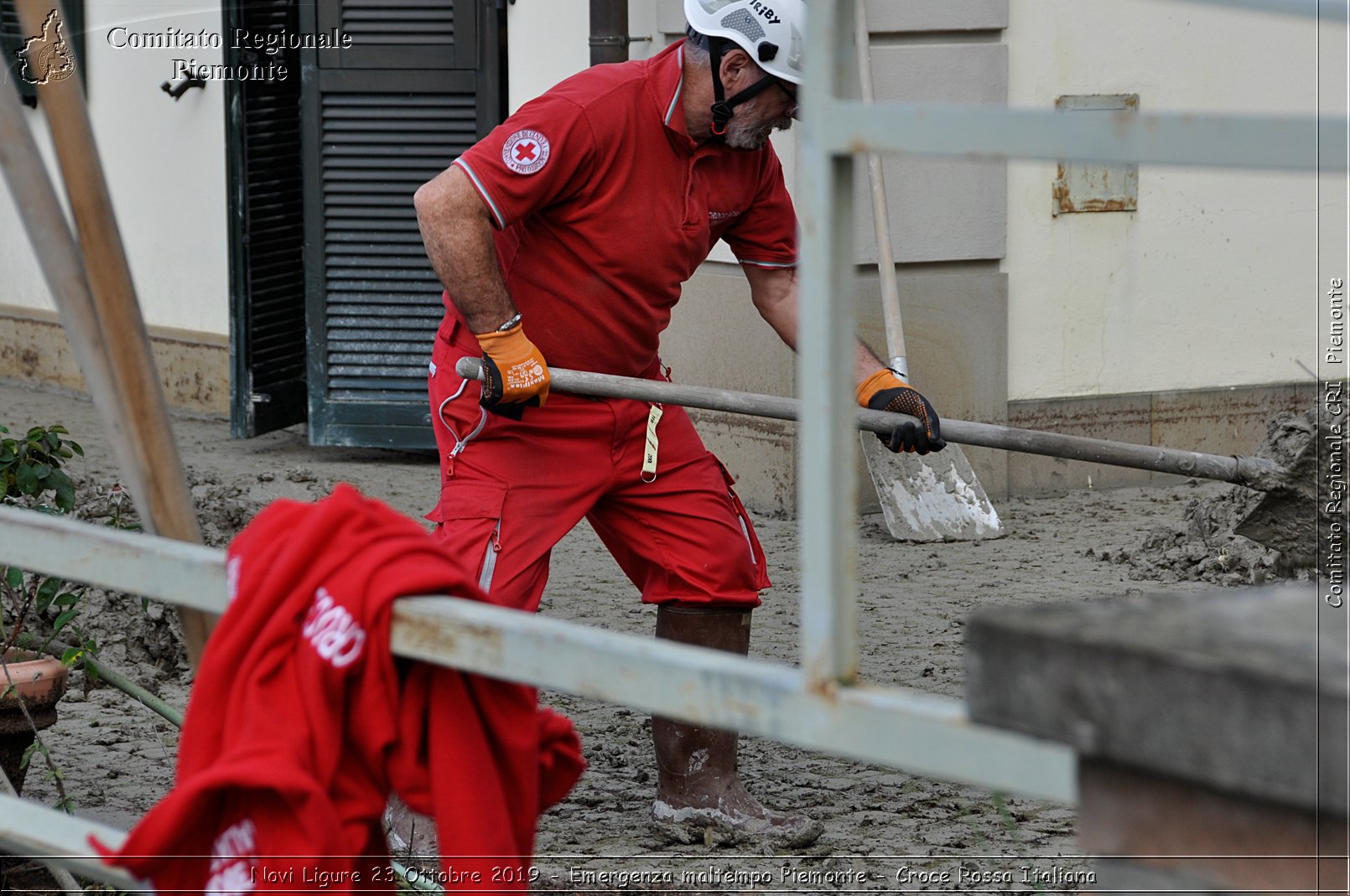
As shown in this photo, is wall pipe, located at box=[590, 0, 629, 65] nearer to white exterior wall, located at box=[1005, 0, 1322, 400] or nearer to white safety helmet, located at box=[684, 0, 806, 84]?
white exterior wall, located at box=[1005, 0, 1322, 400]

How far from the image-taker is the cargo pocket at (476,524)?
125 inches

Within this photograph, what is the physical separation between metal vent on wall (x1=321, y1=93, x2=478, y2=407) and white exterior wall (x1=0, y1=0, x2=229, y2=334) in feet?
3.44

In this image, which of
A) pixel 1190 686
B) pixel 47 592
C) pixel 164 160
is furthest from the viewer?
pixel 164 160

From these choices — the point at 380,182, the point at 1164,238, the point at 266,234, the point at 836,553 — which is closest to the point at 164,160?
the point at 266,234

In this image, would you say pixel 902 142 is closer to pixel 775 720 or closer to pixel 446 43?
pixel 775 720

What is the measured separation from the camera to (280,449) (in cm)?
723

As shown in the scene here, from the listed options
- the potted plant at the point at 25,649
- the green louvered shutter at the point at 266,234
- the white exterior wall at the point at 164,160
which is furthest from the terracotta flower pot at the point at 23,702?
the white exterior wall at the point at 164,160

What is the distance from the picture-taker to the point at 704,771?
136 inches

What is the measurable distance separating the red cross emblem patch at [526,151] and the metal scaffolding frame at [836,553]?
1709 millimetres

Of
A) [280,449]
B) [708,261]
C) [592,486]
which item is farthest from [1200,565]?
[280,449]

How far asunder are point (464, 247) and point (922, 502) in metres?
2.96

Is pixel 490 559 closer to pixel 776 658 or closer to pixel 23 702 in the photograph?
pixel 23 702

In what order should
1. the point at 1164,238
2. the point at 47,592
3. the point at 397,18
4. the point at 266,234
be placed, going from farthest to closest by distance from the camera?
the point at 266,234 < the point at 397,18 < the point at 1164,238 < the point at 47,592

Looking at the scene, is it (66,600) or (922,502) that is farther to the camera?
(922,502)
